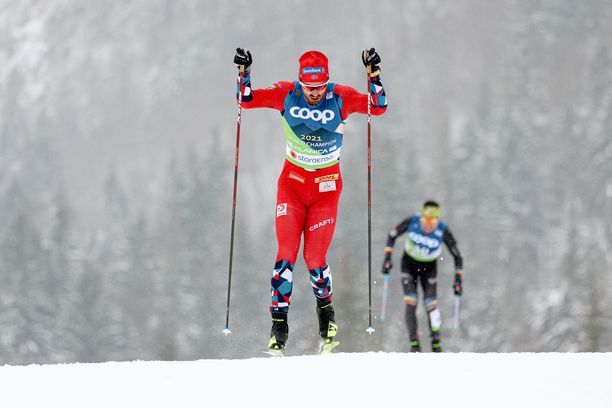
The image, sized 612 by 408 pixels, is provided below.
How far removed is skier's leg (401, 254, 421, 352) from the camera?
40.3 ft

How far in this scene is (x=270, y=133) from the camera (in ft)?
491

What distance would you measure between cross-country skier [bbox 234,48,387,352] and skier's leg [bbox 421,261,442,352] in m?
3.58

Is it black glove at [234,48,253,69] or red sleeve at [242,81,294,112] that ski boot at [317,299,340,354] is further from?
black glove at [234,48,253,69]

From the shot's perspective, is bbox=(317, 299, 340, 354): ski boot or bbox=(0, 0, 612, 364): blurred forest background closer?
bbox=(317, 299, 340, 354): ski boot

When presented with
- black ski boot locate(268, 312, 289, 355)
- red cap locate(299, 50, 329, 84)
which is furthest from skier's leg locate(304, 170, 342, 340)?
red cap locate(299, 50, 329, 84)

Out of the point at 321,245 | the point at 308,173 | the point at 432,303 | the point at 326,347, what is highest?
the point at 308,173

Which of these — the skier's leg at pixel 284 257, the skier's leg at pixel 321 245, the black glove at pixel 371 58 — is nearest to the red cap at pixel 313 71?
the black glove at pixel 371 58

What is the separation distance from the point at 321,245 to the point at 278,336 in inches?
38.7

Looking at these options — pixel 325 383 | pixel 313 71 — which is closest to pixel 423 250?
pixel 313 71

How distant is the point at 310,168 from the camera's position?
8992mm

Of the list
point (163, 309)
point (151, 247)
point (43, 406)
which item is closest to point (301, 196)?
point (43, 406)

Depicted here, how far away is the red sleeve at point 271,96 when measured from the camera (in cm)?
892

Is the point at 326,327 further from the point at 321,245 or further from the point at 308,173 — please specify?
the point at 308,173

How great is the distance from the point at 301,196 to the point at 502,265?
41963 millimetres
